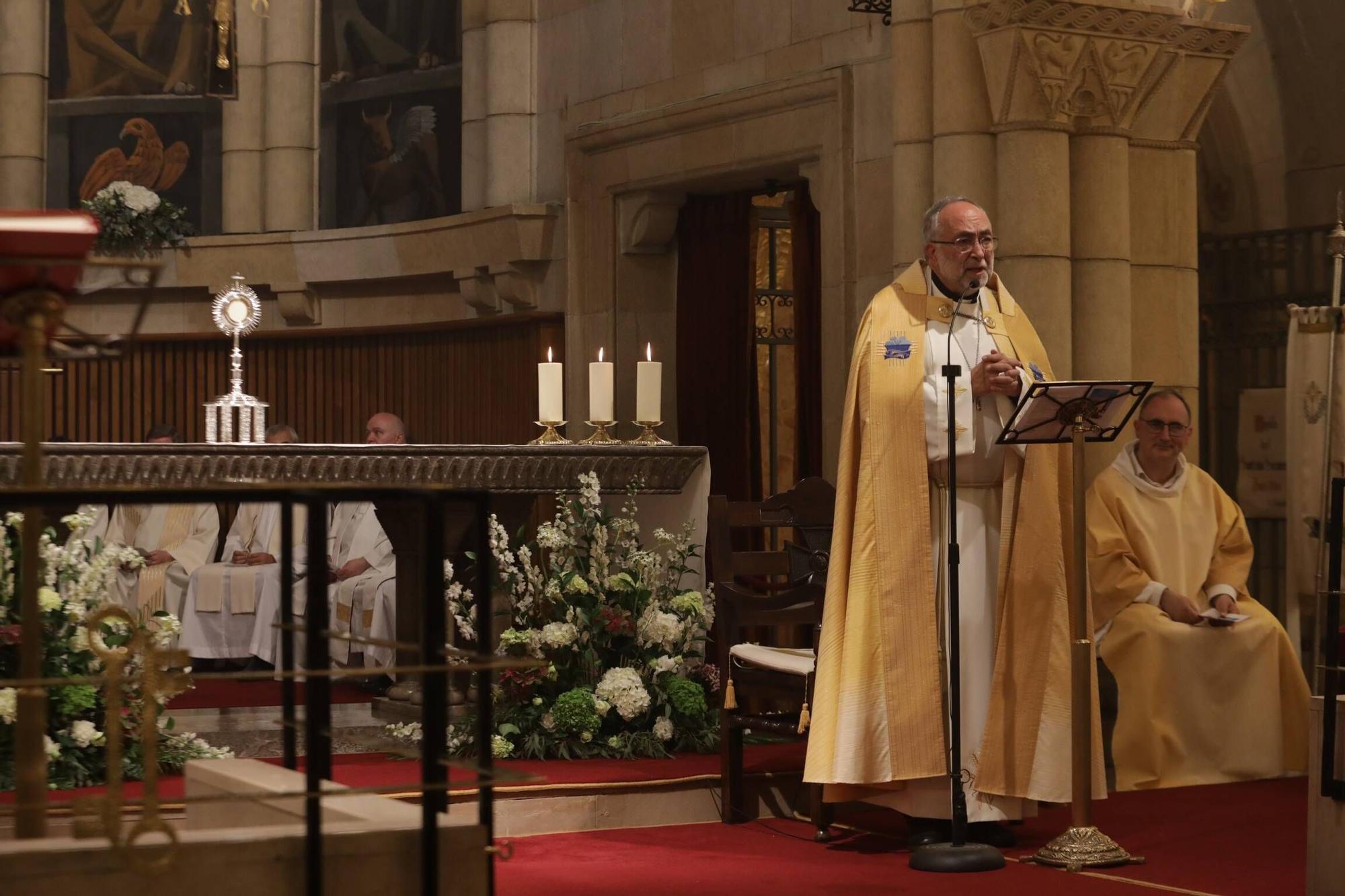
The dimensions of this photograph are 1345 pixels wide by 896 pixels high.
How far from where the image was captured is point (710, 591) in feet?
24.0

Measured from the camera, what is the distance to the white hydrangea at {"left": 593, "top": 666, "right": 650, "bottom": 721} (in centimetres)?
676

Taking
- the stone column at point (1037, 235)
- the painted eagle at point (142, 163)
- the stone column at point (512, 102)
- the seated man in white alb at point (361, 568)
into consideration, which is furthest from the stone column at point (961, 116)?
the painted eagle at point (142, 163)

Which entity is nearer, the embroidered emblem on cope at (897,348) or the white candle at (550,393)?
the embroidered emblem on cope at (897,348)

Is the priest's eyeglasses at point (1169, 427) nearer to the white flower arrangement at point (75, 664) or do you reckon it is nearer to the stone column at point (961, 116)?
the stone column at point (961, 116)

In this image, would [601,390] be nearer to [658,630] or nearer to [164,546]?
[658,630]

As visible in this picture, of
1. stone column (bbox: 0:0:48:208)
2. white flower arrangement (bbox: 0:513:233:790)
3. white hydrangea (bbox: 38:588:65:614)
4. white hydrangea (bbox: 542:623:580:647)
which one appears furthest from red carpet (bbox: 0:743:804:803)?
stone column (bbox: 0:0:48:208)

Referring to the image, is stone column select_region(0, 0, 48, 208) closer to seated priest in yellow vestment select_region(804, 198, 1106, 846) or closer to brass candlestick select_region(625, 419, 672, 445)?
brass candlestick select_region(625, 419, 672, 445)

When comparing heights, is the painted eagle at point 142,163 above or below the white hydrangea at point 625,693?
above

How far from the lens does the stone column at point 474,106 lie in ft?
37.4

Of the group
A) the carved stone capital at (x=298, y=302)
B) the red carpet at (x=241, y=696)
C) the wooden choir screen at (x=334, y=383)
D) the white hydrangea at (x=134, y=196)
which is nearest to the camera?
the red carpet at (x=241, y=696)

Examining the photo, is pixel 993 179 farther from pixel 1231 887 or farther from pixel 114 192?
pixel 114 192

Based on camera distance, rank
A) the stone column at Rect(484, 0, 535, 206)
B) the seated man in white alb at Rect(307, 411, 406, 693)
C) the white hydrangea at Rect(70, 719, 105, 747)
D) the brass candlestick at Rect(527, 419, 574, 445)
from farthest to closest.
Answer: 1. the stone column at Rect(484, 0, 535, 206)
2. the seated man in white alb at Rect(307, 411, 406, 693)
3. the brass candlestick at Rect(527, 419, 574, 445)
4. the white hydrangea at Rect(70, 719, 105, 747)

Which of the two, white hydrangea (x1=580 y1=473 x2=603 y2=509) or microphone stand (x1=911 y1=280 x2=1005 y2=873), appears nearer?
microphone stand (x1=911 y1=280 x2=1005 y2=873)

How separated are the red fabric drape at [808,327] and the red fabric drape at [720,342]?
38 cm
